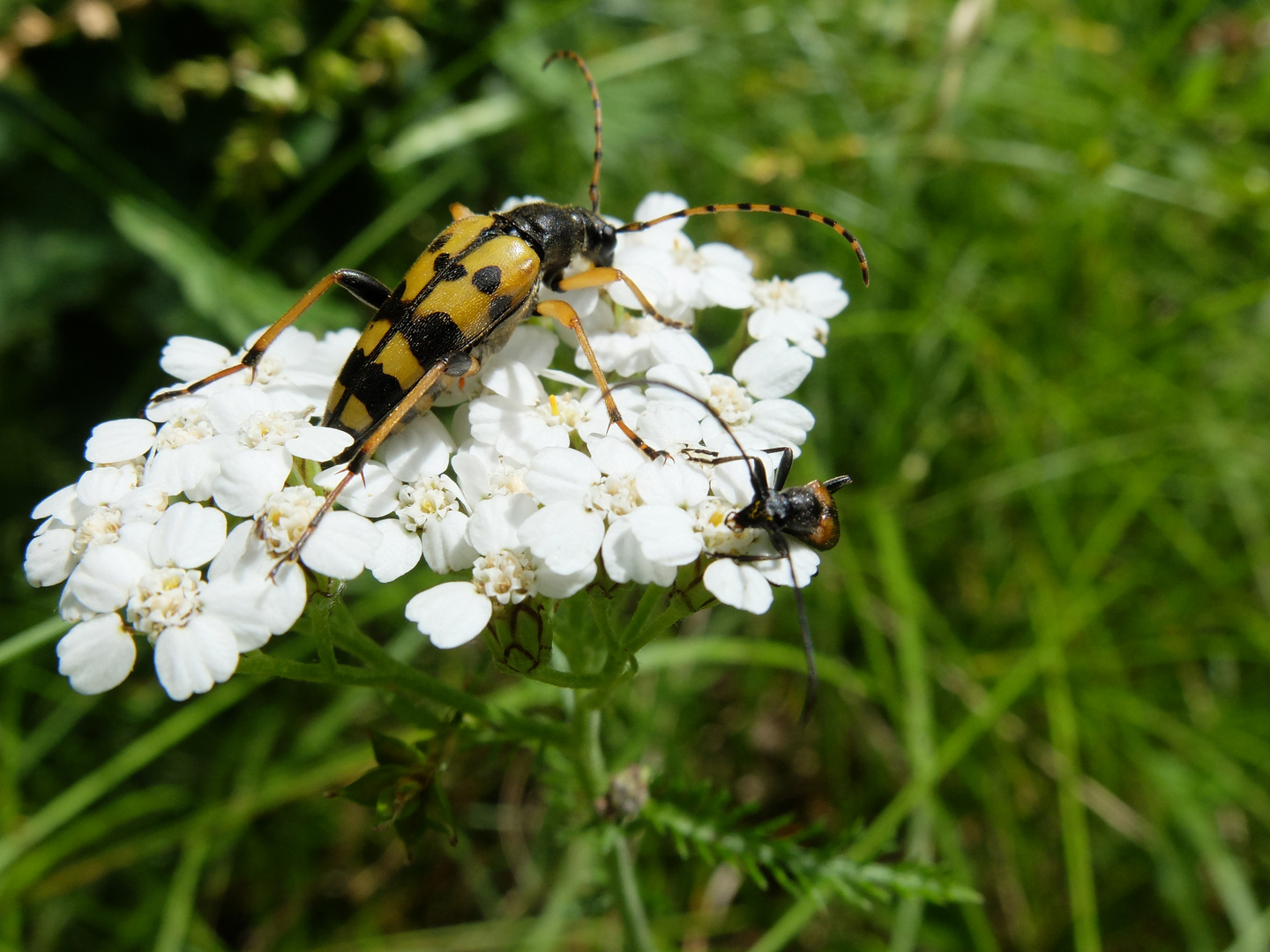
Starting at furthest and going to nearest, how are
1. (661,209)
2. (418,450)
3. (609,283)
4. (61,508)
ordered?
(661,209) → (609,283) → (418,450) → (61,508)

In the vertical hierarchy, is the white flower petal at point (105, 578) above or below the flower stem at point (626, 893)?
above

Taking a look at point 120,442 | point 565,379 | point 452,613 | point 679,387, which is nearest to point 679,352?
point 679,387

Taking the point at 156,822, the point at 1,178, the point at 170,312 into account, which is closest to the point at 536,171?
the point at 170,312

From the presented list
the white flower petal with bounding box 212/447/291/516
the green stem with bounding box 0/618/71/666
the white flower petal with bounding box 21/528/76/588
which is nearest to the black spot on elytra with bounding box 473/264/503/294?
the white flower petal with bounding box 212/447/291/516

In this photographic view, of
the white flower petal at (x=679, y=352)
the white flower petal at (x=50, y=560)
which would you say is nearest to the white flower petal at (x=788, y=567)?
the white flower petal at (x=679, y=352)

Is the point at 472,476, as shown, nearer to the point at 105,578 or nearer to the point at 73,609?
the point at 105,578

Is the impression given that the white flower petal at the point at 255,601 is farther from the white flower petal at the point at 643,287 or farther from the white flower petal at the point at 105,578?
the white flower petal at the point at 643,287

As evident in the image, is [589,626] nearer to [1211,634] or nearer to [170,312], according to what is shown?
[170,312]
